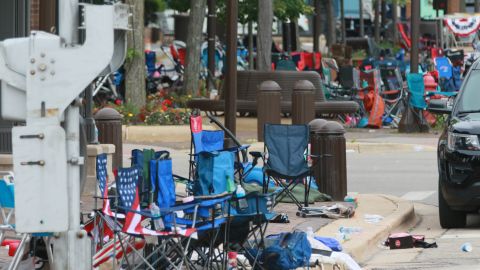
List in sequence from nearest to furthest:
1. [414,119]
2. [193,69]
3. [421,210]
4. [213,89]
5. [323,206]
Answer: [323,206], [421,210], [414,119], [193,69], [213,89]

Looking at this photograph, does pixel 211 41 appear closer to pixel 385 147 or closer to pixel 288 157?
pixel 385 147

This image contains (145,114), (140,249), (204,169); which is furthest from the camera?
(145,114)

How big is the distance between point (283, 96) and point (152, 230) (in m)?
17.5

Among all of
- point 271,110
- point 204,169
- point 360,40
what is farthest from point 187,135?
point 360,40

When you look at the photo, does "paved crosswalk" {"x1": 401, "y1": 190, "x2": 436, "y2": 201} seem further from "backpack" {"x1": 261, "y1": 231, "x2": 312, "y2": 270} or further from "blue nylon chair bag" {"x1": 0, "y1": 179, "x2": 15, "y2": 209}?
"blue nylon chair bag" {"x1": 0, "y1": 179, "x2": 15, "y2": 209}

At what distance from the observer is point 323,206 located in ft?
46.5

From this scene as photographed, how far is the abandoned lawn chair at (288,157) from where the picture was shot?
1380cm

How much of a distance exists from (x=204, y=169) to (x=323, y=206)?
3.73 m

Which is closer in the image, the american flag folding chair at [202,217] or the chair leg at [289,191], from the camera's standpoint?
the american flag folding chair at [202,217]

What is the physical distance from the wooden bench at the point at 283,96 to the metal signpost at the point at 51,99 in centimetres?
1792

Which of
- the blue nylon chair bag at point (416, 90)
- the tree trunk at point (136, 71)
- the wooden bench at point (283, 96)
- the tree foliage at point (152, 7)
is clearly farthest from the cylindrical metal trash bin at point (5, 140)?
the tree foliage at point (152, 7)

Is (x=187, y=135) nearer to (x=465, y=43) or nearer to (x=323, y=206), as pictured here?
(x=323, y=206)

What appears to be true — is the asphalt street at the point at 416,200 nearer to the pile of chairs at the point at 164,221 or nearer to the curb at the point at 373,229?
the curb at the point at 373,229

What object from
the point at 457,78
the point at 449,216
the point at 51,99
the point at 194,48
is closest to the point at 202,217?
the point at 51,99
